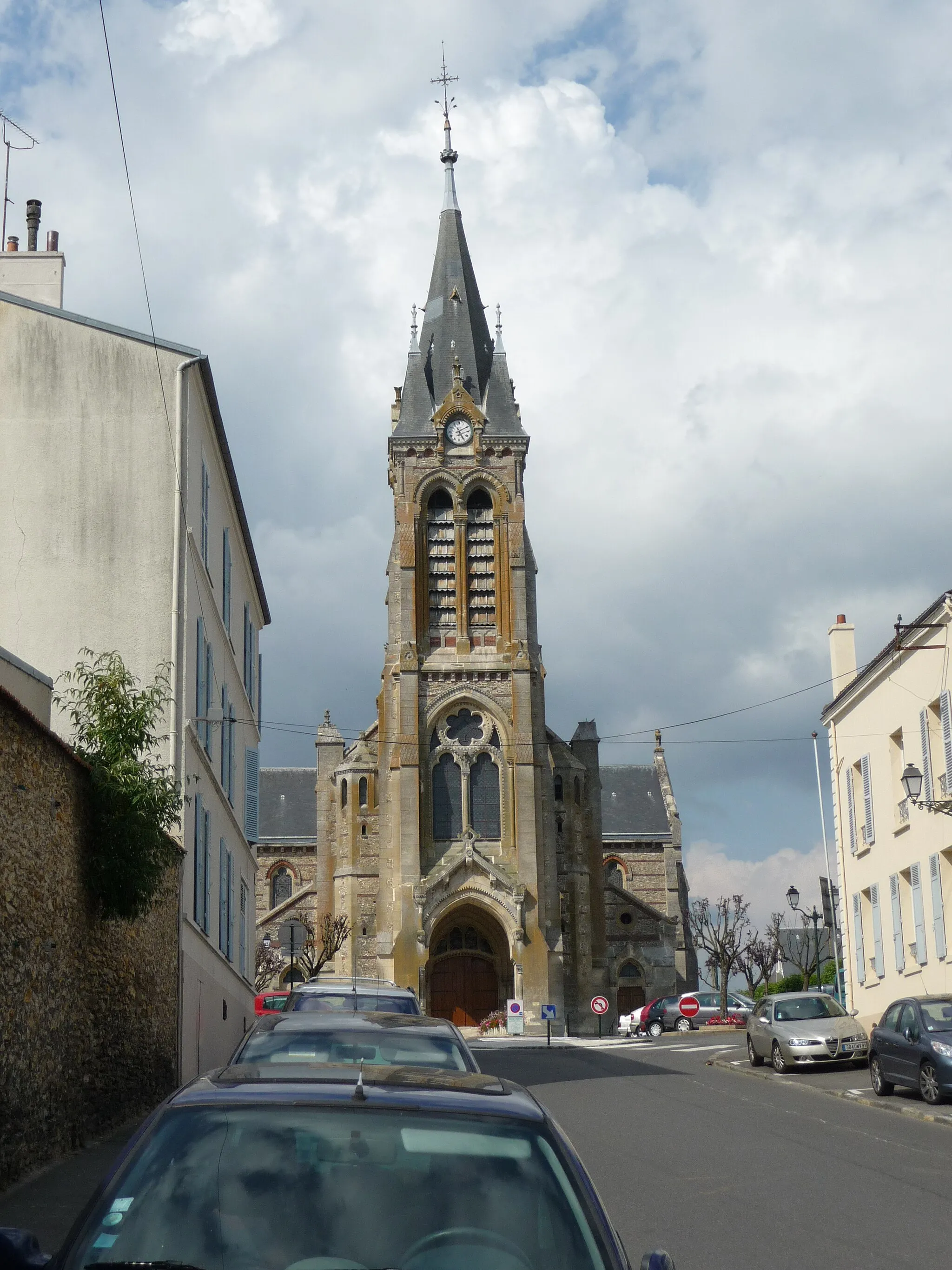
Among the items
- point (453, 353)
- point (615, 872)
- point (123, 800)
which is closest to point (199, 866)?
point (123, 800)

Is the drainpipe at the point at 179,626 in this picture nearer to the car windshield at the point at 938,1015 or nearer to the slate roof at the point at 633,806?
the car windshield at the point at 938,1015

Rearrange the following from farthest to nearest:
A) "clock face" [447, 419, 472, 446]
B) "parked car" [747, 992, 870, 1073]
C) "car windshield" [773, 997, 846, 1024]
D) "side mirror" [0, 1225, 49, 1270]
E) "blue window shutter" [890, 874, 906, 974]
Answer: "clock face" [447, 419, 472, 446], "blue window shutter" [890, 874, 906, 974], "car windshield" [773, 997, 846, 1024], "parked car" [747, 992, 870, 1073], "side mirror" [0, 1225, 49, 1270]

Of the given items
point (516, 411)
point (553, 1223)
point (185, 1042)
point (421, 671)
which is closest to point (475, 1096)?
point (553, 1223)

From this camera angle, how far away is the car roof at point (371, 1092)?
391 centimetres

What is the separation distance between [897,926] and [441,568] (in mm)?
35324

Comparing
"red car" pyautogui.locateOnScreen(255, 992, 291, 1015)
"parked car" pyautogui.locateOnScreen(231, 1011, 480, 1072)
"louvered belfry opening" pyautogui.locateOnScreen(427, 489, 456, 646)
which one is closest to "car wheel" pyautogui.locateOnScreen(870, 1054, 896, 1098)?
"parked car" pyautogui.locateOnScreen(231, 1011, 480, 1072)

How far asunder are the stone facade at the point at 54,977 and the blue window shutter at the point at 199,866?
448 cm

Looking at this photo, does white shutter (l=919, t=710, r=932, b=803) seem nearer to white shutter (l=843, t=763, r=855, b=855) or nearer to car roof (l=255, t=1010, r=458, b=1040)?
white shutter (l=843, t=763, r=855, b=855)

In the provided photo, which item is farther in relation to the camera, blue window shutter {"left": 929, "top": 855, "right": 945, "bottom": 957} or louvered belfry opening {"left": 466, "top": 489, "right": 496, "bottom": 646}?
louvered belfry opening {"left": 466, "top": 489, "right": 496, "bottom": 646}

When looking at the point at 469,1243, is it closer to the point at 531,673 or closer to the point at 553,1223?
the point at 553,1223

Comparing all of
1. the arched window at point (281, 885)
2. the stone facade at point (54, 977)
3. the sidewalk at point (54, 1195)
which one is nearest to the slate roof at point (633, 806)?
the arched window at point (281, 885)

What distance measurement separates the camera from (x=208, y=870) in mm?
22641

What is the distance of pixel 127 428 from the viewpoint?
20.1m

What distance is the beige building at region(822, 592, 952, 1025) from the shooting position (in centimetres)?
2367
